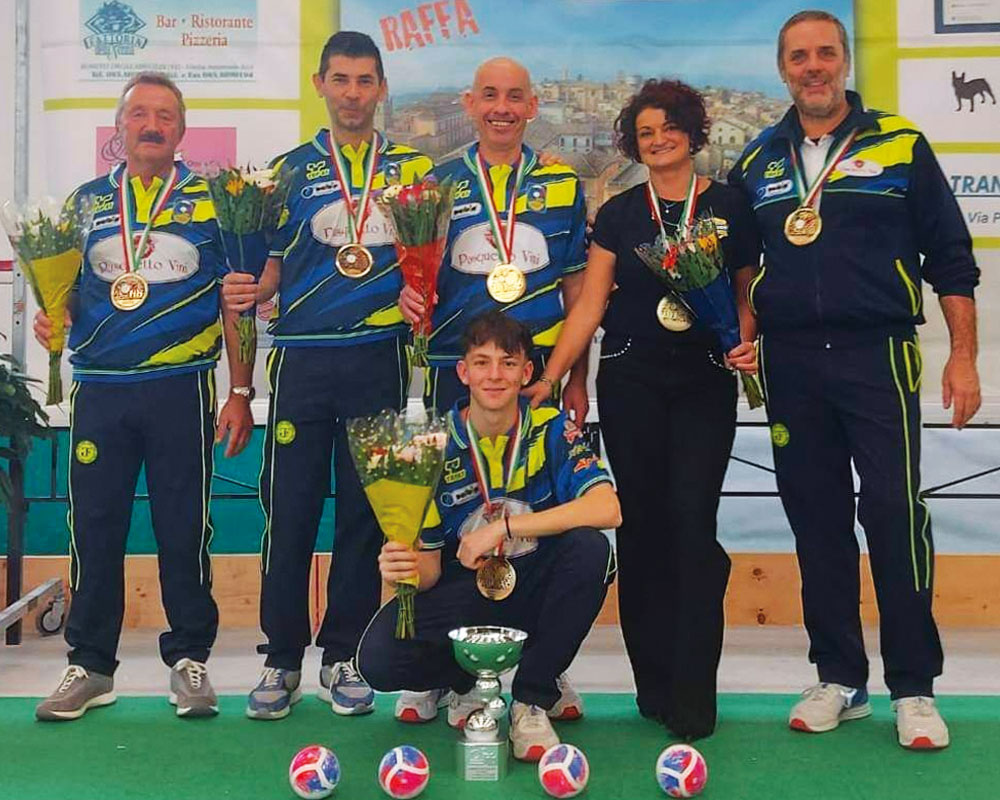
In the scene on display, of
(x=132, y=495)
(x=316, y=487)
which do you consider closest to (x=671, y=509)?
(x=316, y=487)

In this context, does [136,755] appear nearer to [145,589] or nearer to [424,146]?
[145,589]

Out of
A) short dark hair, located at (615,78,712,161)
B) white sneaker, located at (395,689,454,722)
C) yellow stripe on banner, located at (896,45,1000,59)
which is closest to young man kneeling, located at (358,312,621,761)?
white sneaker, located at (395,689,454,722)

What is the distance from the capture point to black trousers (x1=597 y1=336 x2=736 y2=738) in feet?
8.48

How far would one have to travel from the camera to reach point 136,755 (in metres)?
2.51

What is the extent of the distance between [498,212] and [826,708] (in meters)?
1.41

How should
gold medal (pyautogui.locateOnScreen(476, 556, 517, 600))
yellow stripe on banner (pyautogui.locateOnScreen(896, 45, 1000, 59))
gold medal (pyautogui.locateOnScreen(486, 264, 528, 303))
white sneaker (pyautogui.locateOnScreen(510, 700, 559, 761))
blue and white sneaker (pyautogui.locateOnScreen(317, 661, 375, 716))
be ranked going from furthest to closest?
yellow stripe on banner (pyautogui.locateOnScreen(896, 45, 1000, 59)) → blue and white sneaker (pyautogui.locateOnScreen(317, 661, 375, 716)) → gold medal (pyautogui.locateOnScreen(486, 264, 528, 303)) → gold medal (pyautogui.locateOnScreen(476, 556, 517, 600)) → white sneaker (pyautogui.locateOnScreen(510, 700, 559, 761))

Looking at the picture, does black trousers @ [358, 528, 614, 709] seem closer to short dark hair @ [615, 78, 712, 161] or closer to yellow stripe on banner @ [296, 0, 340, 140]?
short dark hair @ [615, 78, 712, 161]

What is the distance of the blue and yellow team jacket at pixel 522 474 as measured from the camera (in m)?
2.53

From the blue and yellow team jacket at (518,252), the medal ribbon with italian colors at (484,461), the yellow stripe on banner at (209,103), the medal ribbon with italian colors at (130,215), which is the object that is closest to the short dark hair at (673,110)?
the blue and yellow team jacket at (518,252)

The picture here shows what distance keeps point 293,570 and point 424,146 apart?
5.85 ft

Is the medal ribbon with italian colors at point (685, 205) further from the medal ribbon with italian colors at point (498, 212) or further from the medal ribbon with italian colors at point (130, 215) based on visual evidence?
the medal ribbon with italian colors at point (130, 215)

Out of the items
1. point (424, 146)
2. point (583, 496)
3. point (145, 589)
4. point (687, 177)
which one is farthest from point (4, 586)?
point (687, 177)

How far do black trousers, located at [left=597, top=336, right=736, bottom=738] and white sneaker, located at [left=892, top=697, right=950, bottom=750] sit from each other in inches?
16.3

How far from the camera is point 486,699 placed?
235cm
